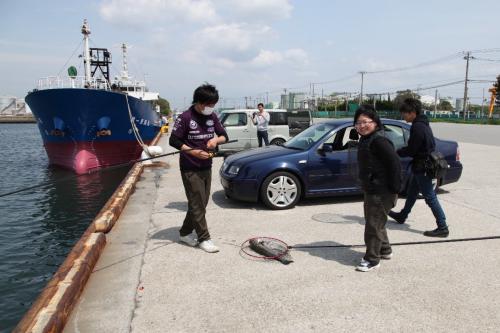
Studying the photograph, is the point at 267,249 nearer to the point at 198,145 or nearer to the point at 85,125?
the point at 198,145

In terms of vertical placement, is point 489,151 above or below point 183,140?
below

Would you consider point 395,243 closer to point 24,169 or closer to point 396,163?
point 396,163

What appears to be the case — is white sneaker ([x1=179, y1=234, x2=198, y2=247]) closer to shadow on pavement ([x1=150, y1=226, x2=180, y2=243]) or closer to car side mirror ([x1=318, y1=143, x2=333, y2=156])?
shadow on pavement ([x1=150, y1=226, x2=180, y2=243])

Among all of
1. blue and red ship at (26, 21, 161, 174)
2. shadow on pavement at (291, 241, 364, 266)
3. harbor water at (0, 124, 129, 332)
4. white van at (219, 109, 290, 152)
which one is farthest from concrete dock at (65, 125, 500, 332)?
blue and red ship at (26, 21, 161, 174)

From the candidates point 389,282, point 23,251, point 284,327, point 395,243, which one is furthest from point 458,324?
point 23,251

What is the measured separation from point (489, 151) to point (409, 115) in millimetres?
11970

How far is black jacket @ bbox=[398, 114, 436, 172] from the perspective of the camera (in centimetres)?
509

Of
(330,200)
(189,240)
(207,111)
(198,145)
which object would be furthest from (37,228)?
(330,200)

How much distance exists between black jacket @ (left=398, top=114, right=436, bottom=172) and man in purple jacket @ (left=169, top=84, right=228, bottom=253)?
2464 mm

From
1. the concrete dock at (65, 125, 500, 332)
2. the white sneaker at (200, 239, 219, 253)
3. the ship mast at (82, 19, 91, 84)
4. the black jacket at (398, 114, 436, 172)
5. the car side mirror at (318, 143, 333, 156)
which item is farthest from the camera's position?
the ship mast at (82, 19, 91, 84)

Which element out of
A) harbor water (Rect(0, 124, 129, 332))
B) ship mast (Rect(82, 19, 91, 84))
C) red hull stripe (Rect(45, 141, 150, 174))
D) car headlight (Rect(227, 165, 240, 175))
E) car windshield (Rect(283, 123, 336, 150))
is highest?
ship mast (Rect(82, 19, 91, 84))

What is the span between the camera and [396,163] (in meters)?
3.99

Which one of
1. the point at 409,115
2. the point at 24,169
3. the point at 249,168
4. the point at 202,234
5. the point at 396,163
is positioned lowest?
the point at 24,169

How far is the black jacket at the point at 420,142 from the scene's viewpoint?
509 cm
